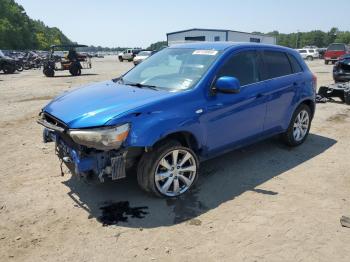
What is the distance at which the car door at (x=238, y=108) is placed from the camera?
4.65 m

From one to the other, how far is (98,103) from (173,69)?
1.31 m

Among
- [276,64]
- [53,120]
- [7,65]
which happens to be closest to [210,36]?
[7,65]

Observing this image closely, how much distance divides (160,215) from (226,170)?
1.64 metres

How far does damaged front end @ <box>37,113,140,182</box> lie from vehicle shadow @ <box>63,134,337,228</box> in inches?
12.1

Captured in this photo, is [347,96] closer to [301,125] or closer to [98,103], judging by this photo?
[301,125]

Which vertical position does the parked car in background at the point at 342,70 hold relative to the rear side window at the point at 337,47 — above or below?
below

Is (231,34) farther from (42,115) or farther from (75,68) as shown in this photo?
(42,115)

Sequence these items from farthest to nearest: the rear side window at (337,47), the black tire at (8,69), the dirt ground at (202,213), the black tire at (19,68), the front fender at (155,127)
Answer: the rear side window at (337,47), the black tire at (19,68), the black tire at (8,69), the front fender at (155,127), the dirt ground at (202,213)

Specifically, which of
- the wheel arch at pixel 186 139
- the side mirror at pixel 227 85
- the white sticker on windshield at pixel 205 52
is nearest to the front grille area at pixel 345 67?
the white sticker on windshield at pixel 205 52

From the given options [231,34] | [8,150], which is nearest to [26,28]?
[231,34]

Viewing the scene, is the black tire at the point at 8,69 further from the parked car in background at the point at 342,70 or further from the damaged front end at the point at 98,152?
the damaged front end at the point at 98,152

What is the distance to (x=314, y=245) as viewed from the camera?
349 cm

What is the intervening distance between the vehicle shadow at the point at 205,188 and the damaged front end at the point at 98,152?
0.31 metres

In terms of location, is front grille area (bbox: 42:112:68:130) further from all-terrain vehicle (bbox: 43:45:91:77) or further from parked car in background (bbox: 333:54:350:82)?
all-terrain vehicle (bbox: 43:45:91:77)
